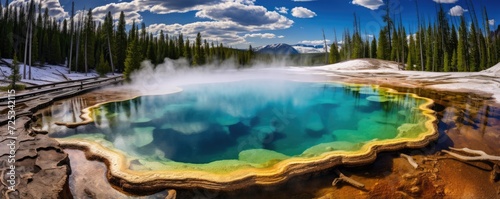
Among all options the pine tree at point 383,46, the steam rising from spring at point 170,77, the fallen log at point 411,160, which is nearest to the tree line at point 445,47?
the pine tree at point 383,46

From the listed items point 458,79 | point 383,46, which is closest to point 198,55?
point 383,46

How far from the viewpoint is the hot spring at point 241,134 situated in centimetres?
654

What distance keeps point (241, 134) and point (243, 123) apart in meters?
1.50

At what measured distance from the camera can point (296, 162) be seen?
6.70 metres

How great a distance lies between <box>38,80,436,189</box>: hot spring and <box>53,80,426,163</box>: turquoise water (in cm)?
3

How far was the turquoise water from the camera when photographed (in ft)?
27.6

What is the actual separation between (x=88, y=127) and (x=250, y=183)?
7.05m

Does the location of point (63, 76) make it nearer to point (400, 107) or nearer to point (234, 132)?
point (234, 132)

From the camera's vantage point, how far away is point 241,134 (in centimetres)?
986

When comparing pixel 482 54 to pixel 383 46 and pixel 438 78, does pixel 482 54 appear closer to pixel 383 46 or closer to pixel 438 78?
pixel 383 46

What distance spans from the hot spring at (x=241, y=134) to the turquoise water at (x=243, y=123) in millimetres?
31

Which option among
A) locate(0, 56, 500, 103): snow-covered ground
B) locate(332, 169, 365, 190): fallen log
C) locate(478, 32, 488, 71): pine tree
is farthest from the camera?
locate(478, 32, 488, 71): pine tree

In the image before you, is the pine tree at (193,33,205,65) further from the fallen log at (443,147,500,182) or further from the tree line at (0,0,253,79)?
the fallen log at (443,147,500,182)

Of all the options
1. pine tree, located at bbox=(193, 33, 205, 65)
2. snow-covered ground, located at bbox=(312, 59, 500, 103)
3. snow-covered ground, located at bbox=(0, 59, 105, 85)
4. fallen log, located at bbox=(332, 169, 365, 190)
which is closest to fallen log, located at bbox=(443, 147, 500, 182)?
fallen log, located at bbox=(332, 169, 365, 190)
